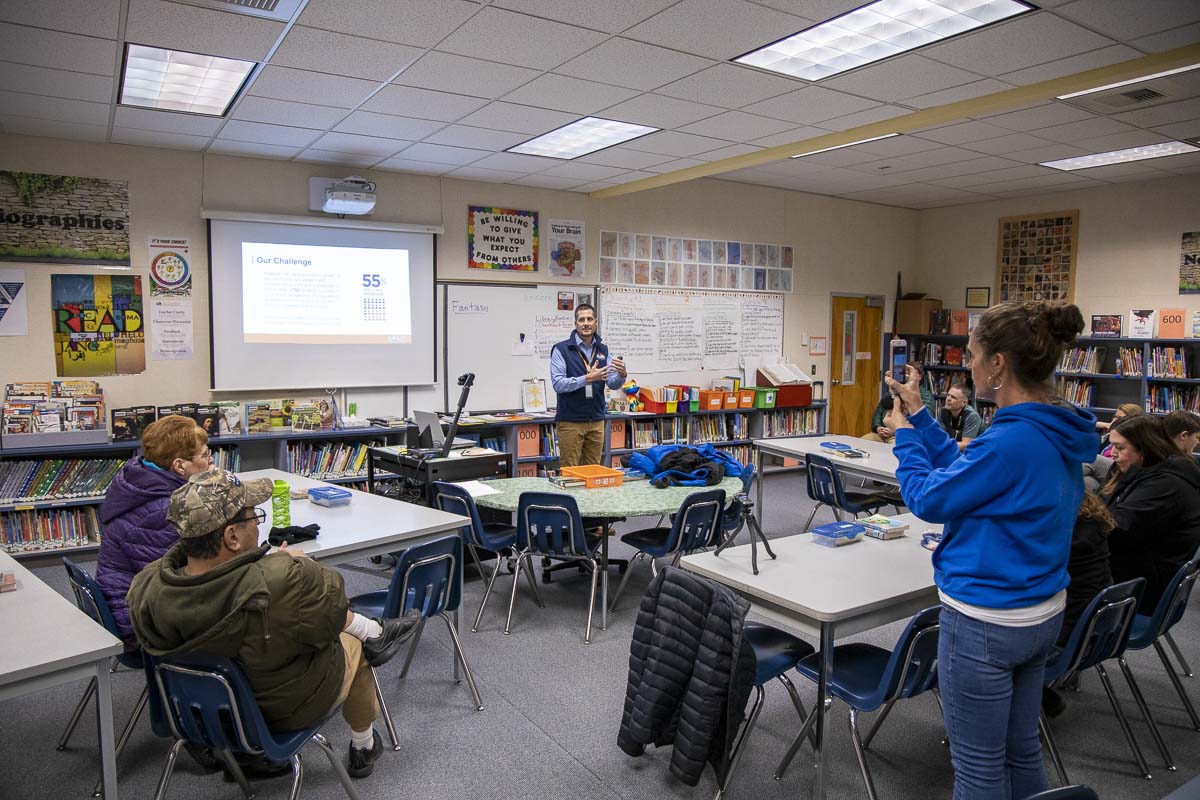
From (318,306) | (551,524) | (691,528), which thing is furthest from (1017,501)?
(318,306)

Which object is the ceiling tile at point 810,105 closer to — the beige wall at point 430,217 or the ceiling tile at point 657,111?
the ceiling tile at point 657,111

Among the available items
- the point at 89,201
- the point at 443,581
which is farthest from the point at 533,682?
the point at 89,201

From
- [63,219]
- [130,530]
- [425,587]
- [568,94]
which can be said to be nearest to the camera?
[130,530]

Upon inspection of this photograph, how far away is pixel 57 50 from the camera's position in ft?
11.9

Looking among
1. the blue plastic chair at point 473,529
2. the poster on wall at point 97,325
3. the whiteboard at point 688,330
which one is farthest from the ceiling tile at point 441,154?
the blue plastic chair at point 473,529

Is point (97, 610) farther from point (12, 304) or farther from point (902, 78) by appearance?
point (902, 78)

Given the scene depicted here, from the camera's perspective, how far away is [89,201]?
5383mm

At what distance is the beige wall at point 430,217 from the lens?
210 inches

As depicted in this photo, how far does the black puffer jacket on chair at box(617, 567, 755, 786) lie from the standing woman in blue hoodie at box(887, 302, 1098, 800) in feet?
2.06

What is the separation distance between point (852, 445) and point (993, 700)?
425 cm

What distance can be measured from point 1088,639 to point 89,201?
246 inches

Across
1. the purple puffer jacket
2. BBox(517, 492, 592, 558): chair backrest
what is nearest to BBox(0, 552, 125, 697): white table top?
the purple puffer jacket

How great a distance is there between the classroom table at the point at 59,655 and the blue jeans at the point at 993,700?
7.17 feet

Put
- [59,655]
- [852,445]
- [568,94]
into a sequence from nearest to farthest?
[59,655], [568,94], [852,445]
